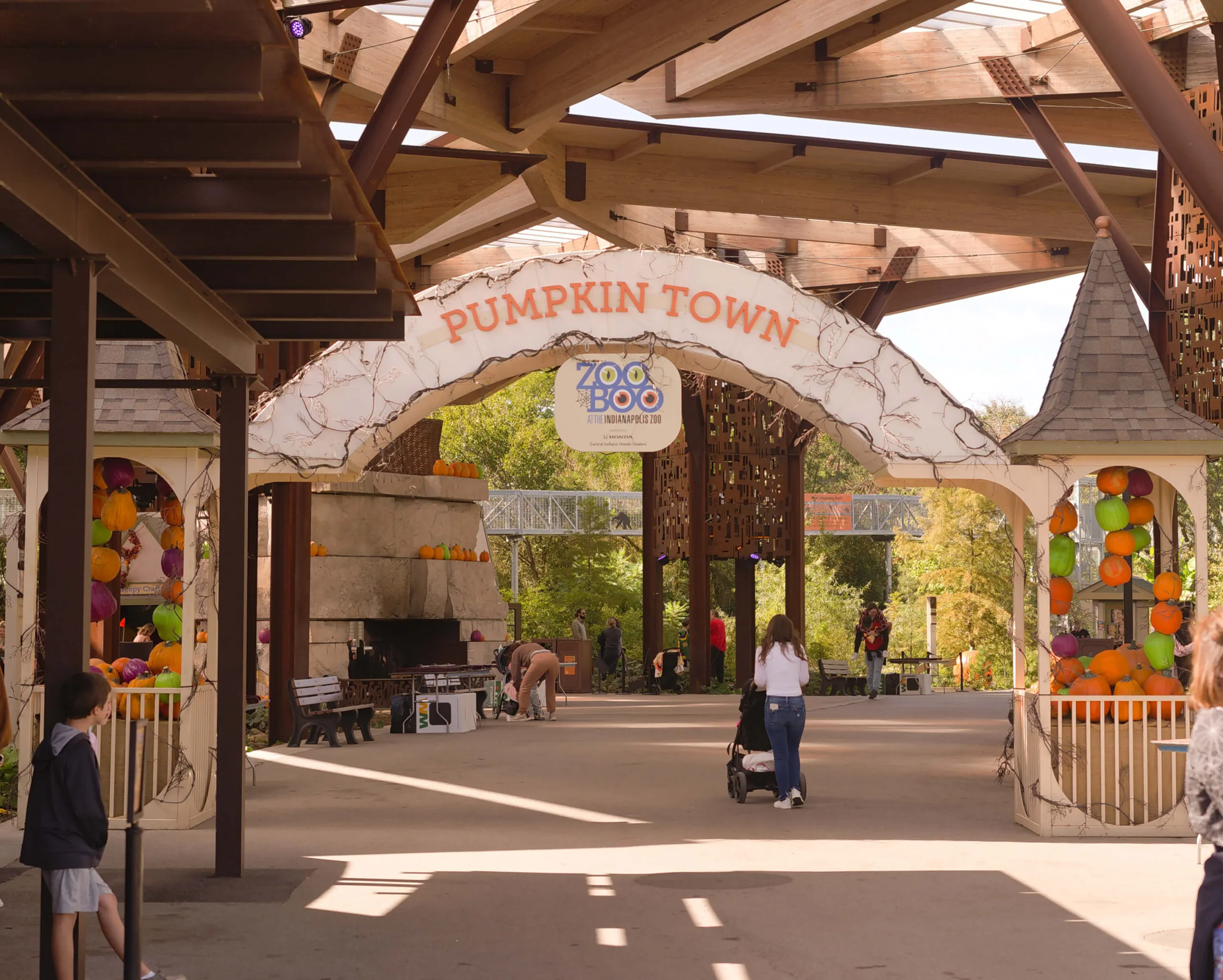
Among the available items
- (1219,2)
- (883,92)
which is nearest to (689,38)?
(883,92)

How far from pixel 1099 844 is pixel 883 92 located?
883 centimetres

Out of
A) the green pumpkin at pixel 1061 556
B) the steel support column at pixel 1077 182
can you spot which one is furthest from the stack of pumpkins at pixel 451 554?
the green pumpkin at pixel 1061 556

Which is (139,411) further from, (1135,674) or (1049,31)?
(1049,31)

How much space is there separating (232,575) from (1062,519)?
231 inches

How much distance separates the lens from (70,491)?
5359mm

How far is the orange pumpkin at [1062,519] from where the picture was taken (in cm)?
1035

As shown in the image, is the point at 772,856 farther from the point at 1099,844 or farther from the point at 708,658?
the point at 708,658

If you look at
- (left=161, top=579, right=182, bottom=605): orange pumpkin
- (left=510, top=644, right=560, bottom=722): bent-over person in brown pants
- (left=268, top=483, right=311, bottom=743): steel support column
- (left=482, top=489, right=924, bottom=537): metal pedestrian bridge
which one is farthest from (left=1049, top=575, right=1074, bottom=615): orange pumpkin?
(left=482, top=489, right=924, bottom=537): metal pedestrian bridge

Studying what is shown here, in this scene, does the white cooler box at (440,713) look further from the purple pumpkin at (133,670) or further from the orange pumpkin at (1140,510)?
the orange pumpkin at (1140,510)

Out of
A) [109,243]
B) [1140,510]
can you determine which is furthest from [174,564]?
[1140,510]

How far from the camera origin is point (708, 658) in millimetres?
26656

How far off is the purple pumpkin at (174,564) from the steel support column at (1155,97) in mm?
7433

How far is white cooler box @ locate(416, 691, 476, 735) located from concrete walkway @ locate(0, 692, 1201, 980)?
427cm

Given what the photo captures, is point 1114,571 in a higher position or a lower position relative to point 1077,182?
lower
